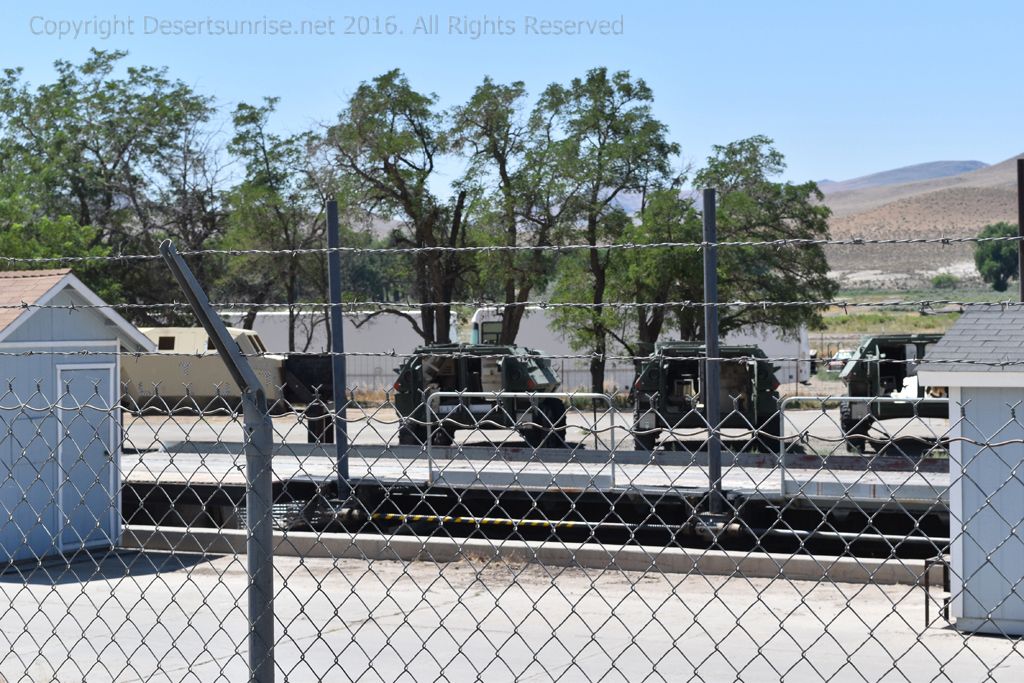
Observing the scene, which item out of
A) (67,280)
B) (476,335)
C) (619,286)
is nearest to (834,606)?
(67,280)

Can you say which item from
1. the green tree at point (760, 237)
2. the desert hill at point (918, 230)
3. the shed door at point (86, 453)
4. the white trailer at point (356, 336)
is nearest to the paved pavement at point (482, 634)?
the shed door at point (86, 453)

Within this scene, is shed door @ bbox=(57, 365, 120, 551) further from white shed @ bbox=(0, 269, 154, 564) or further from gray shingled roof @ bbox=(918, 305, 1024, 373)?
gray shingled roof @ bbox=(918, 305, 1024, 373)

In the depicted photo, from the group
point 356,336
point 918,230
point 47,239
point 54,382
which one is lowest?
point 356,336

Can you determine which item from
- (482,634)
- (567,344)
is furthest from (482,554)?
(567,344)

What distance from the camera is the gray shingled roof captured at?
9195 mm

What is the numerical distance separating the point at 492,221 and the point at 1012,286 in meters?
62.2

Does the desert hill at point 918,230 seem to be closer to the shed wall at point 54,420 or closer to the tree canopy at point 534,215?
the tree canopy at point 534,215

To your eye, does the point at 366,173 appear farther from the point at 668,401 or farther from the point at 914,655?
the point at 914,655

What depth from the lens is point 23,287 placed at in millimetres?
13398

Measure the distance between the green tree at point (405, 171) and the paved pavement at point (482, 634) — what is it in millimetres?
19160

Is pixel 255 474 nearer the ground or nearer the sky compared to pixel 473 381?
nearer the sky

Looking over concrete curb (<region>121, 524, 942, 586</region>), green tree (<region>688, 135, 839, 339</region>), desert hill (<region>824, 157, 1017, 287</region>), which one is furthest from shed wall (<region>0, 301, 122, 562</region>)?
desert hill (<region>824, 157, 1017, 287</region>)

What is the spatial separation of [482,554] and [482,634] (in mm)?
5818

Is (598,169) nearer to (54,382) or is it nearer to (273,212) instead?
(273,212)
